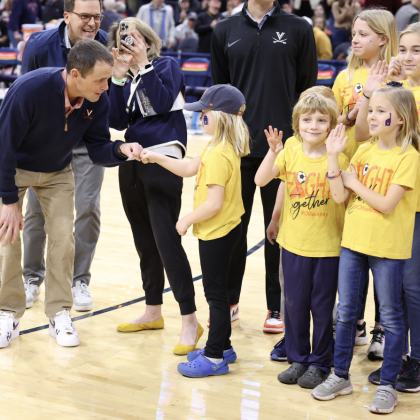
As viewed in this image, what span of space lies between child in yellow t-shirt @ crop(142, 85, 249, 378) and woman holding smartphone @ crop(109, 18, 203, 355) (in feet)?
0.83

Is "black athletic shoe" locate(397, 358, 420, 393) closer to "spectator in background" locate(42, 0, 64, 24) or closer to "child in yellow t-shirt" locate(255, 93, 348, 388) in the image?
"child in yellow t-shirt" locate(255, 93, 348, 388)

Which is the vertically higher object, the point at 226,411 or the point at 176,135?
the point at 176,135

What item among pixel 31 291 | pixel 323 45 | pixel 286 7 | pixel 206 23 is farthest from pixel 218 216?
pixel 206 23

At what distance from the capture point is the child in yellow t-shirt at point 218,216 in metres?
3.02

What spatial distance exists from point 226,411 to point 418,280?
103cm

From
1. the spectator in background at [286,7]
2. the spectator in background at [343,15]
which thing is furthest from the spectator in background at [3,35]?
the spectator in background at [343,15]

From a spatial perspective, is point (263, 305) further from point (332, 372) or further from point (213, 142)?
point (213, 142)

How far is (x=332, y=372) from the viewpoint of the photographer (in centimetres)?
300

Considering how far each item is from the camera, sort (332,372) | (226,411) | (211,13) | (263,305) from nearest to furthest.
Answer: (226,411) < (332,372) < (263,305) < (211,13)

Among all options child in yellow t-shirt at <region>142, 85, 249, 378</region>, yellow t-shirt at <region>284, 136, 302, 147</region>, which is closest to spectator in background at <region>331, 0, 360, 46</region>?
yellow t-shirt at <region>284, 136, 302, 147</region>

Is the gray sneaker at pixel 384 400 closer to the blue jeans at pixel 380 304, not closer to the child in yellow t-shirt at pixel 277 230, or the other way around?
the blue jeans at pixel 380 304

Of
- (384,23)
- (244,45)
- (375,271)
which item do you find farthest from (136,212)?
(384,23)

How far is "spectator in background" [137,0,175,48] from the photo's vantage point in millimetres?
12430

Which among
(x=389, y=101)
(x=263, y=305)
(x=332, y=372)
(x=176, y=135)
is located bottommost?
(x=263, y=305)
